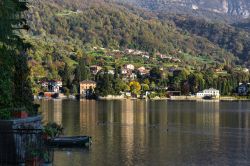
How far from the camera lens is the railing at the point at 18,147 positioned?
93.1 ft

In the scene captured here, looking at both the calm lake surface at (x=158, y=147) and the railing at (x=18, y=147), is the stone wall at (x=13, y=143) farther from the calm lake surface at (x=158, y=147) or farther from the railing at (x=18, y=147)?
the calm lake surface at (x=158, y=147)

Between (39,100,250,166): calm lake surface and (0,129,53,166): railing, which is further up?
(0,129,53,166): railing

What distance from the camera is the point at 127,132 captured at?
73.4m

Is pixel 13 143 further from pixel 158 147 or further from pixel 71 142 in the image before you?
pixel 158 147

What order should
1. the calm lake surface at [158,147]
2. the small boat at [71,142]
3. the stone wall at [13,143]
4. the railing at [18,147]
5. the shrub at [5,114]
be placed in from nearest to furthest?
the railing at [18,147] < the stone wall at [13,143] < the shrub at [5,114] < the calm lake surface at [158,147] < the small boat at [71,142]

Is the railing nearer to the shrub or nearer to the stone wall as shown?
the stone wall

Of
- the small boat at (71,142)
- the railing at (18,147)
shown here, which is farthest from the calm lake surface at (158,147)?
the railing at (18,147)

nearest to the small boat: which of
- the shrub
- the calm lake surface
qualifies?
the calm lake surface

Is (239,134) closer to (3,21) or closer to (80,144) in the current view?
(80,144)

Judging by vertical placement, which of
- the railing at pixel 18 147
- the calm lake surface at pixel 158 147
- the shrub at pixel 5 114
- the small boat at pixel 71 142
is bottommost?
the calm lake surface at pixel 158 147

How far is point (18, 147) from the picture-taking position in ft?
95.1

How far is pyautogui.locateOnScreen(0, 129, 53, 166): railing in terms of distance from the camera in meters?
28.4

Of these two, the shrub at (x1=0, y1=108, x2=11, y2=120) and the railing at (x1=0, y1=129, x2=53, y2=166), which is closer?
the railing at (x1=0, y1=129, x2=53, y2=166)

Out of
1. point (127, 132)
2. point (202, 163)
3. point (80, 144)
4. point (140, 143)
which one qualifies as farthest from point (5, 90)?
point (127, 132)
